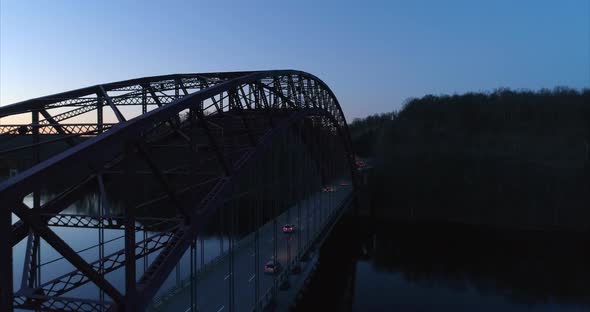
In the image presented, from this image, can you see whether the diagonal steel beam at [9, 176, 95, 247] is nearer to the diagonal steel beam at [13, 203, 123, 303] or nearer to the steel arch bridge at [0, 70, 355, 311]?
the steel arch bridge at [0, 70, 355, 311]

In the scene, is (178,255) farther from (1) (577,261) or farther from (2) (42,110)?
(1) (577,261)

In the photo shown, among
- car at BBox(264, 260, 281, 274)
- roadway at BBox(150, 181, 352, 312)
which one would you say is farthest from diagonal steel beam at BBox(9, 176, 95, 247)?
car at BBox(264, 260, 281, 274)

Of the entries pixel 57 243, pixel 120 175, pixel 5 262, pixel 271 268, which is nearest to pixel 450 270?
pixel 271 268

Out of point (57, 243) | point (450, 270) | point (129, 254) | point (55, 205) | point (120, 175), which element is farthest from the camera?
point (450, 270)

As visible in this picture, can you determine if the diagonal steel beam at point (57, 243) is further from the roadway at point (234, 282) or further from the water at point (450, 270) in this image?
the water at point (450, 270)

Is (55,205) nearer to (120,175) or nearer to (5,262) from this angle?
(120,175)

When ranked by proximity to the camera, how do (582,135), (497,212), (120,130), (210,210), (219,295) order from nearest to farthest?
(120,130) → (210,210) → (219,295) → (497,212) → (582,135)

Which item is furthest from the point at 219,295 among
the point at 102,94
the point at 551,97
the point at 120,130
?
the point at 551,97

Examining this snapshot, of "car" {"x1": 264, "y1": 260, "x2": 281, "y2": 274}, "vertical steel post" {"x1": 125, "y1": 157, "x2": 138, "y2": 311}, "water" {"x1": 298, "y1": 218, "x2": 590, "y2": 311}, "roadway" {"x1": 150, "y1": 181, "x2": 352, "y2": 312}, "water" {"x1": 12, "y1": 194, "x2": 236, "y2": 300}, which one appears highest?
"vertical steel post" {"x1": 125, "y1": 157, "x2": 138, "y2": 311}
